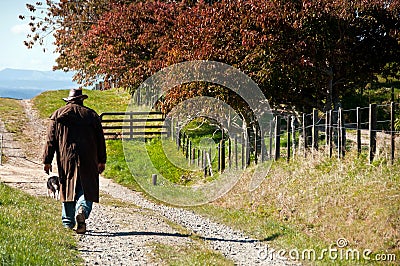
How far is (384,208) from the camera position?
1062 centimetres

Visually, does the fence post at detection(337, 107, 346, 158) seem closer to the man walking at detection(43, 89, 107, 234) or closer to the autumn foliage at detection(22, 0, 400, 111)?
the autumn foliage at detection(22, 0, 400, 111)

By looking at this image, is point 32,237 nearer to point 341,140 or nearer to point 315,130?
point 341,140

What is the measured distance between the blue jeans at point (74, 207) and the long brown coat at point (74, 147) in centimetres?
12

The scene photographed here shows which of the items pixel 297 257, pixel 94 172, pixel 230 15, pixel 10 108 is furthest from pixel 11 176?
pixel 10 108

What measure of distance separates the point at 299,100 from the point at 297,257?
1066 cm

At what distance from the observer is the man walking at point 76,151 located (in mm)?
10062

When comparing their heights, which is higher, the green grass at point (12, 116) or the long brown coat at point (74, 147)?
the green grass at point (12, 116)

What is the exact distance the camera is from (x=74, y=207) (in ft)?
34.2

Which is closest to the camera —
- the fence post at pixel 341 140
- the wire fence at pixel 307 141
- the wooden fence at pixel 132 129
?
the wire fence at pixel 307 141

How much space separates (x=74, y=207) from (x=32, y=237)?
177cm

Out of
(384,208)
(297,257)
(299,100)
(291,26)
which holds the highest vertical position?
(291,26)

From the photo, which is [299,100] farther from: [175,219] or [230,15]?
[175,219]

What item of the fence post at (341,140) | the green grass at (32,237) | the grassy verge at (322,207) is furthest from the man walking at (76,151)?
the fence post at (341,140)

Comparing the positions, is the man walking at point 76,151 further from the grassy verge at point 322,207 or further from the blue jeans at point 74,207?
the grassy verge at point 322,207
